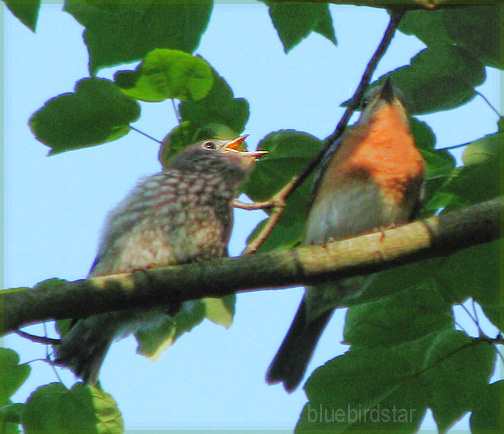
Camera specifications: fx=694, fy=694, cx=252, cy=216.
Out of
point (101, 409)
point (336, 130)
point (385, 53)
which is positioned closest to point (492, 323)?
point (336, 130)

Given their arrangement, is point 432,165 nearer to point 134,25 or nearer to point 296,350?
point 134,25

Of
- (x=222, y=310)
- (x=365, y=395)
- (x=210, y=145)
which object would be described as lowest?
(x=365, y=395)

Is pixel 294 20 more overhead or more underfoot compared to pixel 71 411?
more overhead

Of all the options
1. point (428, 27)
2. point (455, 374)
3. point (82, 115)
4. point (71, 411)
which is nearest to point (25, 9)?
point (82, 115)

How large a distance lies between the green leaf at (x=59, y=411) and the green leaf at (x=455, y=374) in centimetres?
167

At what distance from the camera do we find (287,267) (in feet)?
10.8

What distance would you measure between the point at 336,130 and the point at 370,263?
2.63 feet

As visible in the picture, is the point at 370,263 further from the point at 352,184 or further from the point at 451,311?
the point at 352,184

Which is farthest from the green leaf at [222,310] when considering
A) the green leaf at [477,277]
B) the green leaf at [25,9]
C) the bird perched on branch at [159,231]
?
the green leaf at [25,9]

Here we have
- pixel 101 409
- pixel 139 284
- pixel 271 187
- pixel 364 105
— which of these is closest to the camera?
pixel 139 284

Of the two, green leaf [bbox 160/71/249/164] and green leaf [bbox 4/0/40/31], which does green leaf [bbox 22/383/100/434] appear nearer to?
green leaf [bbox 160/71/249/164]

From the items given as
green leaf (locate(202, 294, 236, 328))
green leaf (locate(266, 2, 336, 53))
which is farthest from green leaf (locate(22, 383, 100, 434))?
green leaf (locate(266, 2, 336, 53))

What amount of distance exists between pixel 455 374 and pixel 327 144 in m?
1.33

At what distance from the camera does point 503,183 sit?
10.9ft
